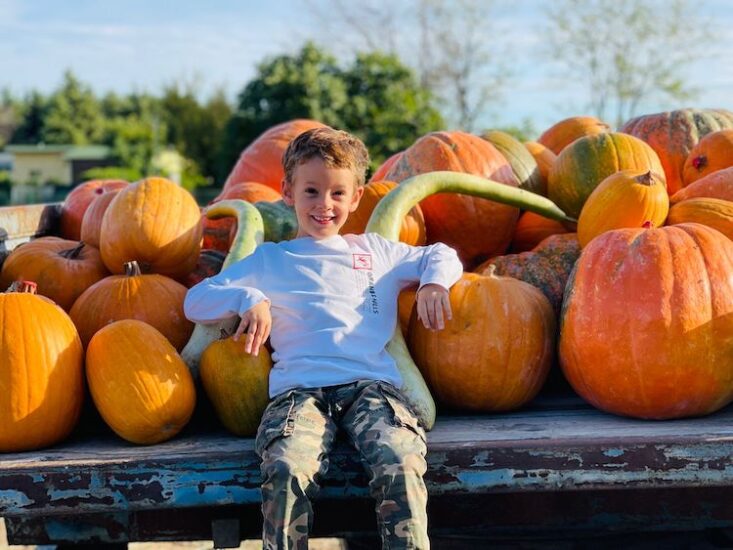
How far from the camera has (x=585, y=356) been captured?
244cm

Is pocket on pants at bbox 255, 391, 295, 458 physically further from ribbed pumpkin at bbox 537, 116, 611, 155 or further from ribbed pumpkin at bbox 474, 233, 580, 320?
ribbed pumpkin at bbox 537, 116, 611, 155

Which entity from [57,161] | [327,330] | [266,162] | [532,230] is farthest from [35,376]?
[57,161]

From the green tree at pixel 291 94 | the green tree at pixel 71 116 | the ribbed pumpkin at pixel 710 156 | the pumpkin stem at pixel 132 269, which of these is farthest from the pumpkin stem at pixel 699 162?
the green tree at pixel 71 116

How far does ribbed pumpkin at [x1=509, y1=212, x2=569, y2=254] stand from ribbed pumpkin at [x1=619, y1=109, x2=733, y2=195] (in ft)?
2.01

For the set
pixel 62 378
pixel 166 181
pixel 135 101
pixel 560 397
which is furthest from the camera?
pixel 135 101

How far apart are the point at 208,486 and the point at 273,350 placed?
0.58m

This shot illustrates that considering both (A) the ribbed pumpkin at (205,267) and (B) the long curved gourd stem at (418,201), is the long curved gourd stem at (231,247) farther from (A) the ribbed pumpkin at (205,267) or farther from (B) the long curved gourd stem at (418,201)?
(B) the long curved gourd stem at (418,201)

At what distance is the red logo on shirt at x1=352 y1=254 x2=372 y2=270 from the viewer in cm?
256

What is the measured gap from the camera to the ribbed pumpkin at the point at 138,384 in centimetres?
222

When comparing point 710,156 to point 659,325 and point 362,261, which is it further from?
point 362,261

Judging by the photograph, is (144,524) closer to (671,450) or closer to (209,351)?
(209,351)

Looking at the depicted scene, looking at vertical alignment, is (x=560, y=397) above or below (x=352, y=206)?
below

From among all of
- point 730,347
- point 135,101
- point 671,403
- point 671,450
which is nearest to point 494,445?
point 671,450

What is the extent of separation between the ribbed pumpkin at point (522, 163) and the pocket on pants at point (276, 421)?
160cm
